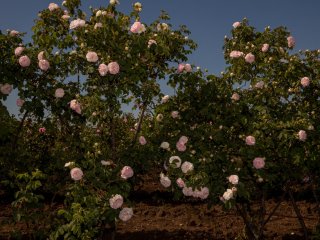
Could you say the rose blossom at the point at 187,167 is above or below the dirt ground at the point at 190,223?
above

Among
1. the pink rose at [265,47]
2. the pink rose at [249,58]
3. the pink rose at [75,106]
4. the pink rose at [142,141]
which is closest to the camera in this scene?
the pink rose at [75,106]

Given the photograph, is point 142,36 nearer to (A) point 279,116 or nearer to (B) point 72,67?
(B) point 72,67

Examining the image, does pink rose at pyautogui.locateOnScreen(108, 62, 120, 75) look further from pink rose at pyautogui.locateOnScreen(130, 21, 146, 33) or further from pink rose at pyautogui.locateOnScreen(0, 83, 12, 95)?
pink rose at pyautogui.locateOnScreen(0, 83, 12, 95)

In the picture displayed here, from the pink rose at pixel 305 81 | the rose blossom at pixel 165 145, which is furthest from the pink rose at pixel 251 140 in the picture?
the pink rose at pixel 305 81

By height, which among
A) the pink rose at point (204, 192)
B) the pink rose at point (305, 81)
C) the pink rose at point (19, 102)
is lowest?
the pink rose at point (204, 192)

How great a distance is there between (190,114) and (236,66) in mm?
1164

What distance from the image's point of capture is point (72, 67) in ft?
15.3

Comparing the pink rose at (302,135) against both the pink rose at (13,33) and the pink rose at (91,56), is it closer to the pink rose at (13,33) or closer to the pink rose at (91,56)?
the pink rose at (91,56)

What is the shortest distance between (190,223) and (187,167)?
3.72m

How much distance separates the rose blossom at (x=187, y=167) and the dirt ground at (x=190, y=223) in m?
1.79

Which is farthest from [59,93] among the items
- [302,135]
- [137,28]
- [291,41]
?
[291,41]

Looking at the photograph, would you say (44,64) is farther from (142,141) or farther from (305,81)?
(305,81)

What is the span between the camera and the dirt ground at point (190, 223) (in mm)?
6633

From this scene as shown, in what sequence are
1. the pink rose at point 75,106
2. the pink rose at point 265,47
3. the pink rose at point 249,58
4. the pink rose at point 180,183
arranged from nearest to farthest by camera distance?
the pink rose at point 180,183 → the pink rose at point 75,106 → the pink rose at point 249,58 → the pink rose at point 265,47
